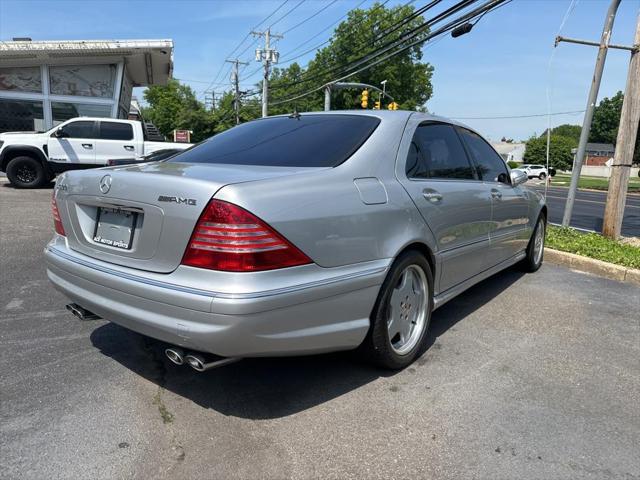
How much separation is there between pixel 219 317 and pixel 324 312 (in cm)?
55

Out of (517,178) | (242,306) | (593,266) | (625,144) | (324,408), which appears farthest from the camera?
(625,144)

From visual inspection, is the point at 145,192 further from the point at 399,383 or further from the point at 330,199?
the point at 399,383

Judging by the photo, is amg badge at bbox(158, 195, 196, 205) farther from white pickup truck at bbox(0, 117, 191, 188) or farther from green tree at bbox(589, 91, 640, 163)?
green tree at bbox(589, 91, 640, 163)

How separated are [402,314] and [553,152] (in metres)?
83.9

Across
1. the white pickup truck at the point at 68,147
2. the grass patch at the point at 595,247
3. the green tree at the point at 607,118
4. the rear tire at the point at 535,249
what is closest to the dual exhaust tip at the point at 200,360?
the rear tire at the point at 535,249

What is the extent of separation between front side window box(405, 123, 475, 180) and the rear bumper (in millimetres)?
885

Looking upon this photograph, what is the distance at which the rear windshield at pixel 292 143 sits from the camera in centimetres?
292

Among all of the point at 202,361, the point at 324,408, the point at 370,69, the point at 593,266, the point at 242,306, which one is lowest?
the point at 324,408

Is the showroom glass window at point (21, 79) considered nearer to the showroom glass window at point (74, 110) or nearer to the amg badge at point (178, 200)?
the showroom glass window at point (74, 110)

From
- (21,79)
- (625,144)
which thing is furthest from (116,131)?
(625,144)

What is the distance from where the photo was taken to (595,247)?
6680 millimetres

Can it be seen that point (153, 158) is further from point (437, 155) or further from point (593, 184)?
point (593, 184)

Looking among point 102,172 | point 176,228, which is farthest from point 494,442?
point 102,172

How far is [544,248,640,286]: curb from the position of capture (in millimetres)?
5652
